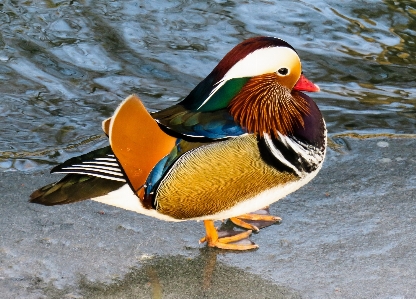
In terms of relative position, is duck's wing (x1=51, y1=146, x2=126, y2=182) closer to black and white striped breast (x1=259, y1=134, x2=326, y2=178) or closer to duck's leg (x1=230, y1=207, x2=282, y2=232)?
black and white striped breast (x1=259, y1=134, x2=326, y2=178)

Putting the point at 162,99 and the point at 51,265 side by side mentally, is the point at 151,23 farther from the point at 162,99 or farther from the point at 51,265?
the point at 51,265

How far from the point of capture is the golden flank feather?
304cm

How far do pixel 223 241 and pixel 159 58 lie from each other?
2.69 meters

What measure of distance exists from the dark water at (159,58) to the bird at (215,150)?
1.22 meters

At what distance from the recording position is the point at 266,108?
308 centimetres

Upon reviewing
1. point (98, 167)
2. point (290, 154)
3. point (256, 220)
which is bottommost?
point (256, 220)

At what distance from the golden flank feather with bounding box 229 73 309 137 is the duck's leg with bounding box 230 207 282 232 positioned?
1.82 ft

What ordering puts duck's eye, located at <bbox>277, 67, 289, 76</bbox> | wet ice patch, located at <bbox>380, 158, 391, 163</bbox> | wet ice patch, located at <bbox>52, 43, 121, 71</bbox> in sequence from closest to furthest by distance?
duck's eye, located at <bbox>277, 67, 289, 76</bbox> < wet ice patch, located at <bbox>380, 158, 391, 163</bbox> < wet ice patch, located at <bbox>52, 43, 121, 71</bbox>

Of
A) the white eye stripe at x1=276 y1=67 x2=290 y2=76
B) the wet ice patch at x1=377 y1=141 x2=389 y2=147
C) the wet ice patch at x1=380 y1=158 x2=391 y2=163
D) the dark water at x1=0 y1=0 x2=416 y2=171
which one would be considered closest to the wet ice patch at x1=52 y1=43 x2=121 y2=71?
the dark water at x1=0 y1=0 x2=416 y2=171

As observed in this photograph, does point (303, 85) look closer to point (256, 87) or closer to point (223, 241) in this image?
point (256, 87)

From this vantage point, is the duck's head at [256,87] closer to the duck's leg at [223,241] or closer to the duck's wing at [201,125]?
the duck's wing at [201,125]

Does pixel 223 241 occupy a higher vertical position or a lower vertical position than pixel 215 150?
lower

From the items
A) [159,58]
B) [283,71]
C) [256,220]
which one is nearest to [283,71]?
[283,71]

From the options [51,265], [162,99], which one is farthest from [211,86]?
[162,99]
